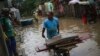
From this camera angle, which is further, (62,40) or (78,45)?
(78,45)

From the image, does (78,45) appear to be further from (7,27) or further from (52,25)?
(7,27)

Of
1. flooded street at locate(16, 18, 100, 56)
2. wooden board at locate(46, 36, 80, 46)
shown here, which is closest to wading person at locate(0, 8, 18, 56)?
flooded street at locate(16, 18, 100, 56)

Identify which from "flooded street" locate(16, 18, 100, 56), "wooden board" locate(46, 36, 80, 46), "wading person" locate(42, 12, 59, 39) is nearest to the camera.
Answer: "wooden board" locate(46, 36, 80, 46)

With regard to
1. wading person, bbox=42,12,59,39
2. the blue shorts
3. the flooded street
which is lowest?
the flooded street

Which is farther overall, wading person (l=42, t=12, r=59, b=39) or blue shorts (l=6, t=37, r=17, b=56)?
wading person (l=42, t=12, r=59, b=39)

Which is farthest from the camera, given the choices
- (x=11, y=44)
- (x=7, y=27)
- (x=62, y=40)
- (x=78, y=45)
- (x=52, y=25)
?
(x=78, y=45)

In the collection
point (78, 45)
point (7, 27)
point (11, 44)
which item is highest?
point (7, 27)

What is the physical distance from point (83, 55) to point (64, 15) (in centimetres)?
1275

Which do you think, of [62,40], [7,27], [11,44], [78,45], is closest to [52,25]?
[11,44]

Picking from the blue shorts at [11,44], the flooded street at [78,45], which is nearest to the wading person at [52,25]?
the flooded street at [78,45]

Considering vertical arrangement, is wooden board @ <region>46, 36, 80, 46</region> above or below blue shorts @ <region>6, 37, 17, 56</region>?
above

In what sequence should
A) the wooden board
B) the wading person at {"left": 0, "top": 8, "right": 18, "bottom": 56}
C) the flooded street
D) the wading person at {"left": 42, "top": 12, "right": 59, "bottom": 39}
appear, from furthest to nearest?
the flooded street < the wading person at {"left": 42, "top": 12, "right": 59, "bottom": 39} < the wading person at {"left": 0, "top": 8, "right": 18, "bottom": 56} < the wooden board

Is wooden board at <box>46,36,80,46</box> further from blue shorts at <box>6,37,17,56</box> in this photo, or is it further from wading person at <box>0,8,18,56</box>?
blue shorts at <box>6,37,17,56</box>

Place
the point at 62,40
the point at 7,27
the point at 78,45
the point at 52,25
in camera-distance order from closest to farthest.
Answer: the point at 62,40 < the point at 7,27 < the point at 52,25 < the point at 78,45
